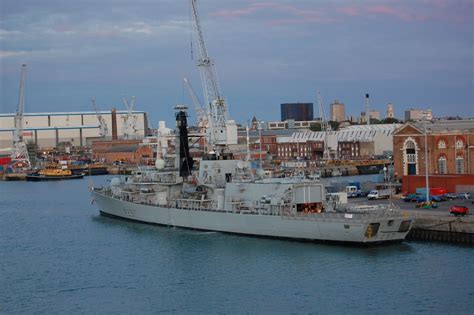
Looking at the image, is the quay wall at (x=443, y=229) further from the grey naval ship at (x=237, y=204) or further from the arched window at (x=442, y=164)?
the arched window at (x=442, y=164)

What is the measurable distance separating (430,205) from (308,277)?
471 inches

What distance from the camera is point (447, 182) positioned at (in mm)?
39500

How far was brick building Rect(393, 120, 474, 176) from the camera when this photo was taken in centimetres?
4284

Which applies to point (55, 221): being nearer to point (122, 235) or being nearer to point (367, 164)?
point (122, 235)

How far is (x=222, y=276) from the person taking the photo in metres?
24.7

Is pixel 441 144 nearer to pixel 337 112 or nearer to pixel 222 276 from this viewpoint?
pixel 222 276

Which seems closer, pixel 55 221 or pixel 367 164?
pixel 55 221

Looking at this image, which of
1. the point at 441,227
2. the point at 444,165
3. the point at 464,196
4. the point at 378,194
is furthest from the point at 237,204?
the point at 444,165

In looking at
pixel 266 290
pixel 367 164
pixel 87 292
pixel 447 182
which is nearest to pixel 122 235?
pixel 87 292

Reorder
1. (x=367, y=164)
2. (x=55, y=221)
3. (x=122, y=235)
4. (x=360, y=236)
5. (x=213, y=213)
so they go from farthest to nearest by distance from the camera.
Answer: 1. (x=367, y=164)
2. (x=55, y=221)
3. (x=122, y=235)
4. (x=213, y=213)
5. (x=360, y=236)

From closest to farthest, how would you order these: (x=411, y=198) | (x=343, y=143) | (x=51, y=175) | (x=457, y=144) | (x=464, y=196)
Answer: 1. (x=464, y=196)
2. (x=411, y=198)
3. (x=457, y=144)
4. (x=51, y=175)
5. (x=343, y=143)

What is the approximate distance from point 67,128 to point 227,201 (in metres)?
103

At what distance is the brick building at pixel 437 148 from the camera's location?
42.8 m

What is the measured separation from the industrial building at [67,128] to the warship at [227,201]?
289 feet
